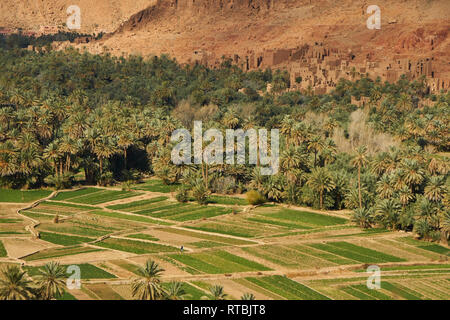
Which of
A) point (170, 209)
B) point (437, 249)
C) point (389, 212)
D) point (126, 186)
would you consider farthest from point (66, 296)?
point (126, 186)

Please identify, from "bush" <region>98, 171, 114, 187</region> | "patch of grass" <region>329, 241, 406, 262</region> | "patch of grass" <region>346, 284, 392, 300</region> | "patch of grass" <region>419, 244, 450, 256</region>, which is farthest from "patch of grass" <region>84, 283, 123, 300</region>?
"bush" <region>98, 171, 114, 187</region>

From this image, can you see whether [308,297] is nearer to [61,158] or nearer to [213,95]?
[61,158]

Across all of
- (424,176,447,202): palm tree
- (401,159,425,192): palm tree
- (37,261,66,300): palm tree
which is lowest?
(37,261,66,300): palm tree

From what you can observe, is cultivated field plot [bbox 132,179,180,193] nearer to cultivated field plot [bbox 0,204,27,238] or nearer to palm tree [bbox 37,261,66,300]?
cultivated field plot [bbox 0,204,27,238]

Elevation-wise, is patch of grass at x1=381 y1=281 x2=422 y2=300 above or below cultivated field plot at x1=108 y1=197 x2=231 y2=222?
below

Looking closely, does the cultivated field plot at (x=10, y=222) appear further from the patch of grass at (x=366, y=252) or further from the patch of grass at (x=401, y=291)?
the patch of grass at (x=401, y=291)

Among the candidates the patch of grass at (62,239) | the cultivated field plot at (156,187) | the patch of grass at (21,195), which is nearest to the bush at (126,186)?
the cultivated field plot at (156,187)

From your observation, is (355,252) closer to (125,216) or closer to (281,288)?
(281,288)

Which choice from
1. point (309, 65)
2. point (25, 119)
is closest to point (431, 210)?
point (25, 119)
